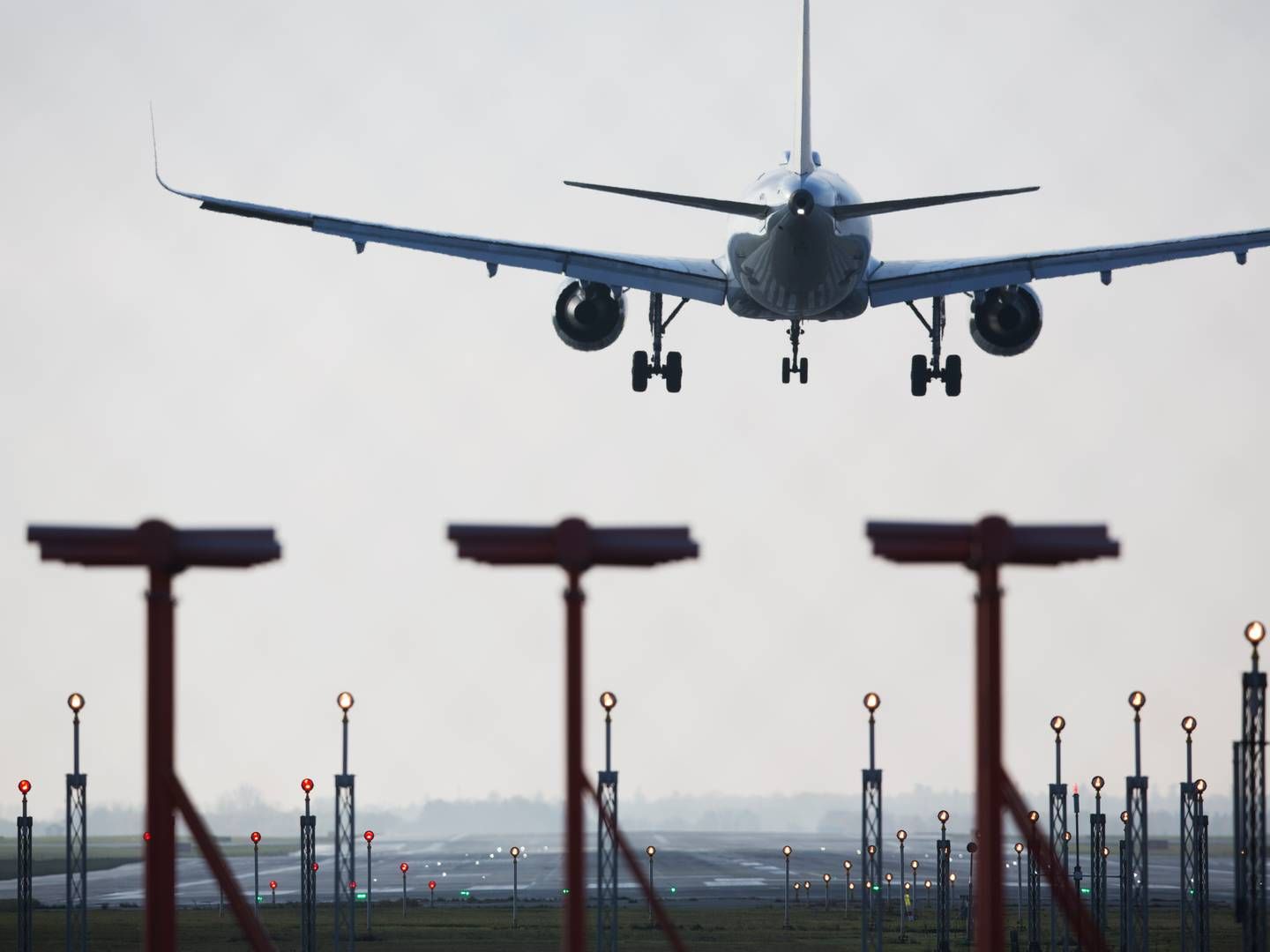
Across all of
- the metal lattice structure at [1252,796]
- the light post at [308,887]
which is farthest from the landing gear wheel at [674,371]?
the metal lattice structure at [1252,796]

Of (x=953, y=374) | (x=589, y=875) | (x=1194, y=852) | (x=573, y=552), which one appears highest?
(x=953, y=374)

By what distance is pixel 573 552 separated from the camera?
25391 mm

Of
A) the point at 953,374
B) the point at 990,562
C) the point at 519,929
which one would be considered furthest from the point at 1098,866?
the point at 990,562

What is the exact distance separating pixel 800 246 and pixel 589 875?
215 feet

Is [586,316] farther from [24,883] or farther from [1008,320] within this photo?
[24,883]

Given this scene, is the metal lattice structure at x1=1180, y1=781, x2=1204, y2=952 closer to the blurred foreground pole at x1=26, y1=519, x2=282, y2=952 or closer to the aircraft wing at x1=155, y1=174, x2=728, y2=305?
the aircraft wing at x1=155, y1=174, x2=728, y2=305

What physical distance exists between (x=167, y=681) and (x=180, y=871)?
124 metres

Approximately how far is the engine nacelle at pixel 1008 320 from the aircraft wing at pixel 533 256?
8407 millimetres

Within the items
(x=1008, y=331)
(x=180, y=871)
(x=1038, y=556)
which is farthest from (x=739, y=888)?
(x=1038, y=556)

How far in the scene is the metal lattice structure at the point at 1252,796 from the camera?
30.6 m

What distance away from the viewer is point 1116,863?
161 meters

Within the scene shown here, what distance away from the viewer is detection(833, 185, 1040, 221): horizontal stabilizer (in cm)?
5272

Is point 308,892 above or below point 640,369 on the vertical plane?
below

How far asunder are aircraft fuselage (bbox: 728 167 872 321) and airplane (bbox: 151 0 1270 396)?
0.05 m
